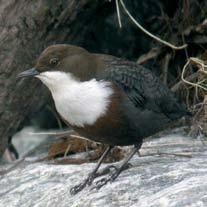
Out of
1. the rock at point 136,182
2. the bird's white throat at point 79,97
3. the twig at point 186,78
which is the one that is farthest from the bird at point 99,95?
the twig at point 186,78

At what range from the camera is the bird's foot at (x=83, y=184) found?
14.3ft

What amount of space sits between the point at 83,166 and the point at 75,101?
0.75 metres

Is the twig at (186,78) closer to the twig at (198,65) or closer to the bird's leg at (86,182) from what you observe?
the twig at (198,65)

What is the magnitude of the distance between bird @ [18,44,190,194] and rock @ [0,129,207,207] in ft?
0.40

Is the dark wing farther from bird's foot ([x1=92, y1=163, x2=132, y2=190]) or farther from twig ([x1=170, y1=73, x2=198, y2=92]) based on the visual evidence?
twig ([x1=170, y1=73, x2=198, y2=92])

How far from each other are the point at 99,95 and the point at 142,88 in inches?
17.5

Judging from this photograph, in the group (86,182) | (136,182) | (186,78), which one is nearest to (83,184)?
(86,182)

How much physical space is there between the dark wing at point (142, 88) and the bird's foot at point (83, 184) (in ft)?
1.68

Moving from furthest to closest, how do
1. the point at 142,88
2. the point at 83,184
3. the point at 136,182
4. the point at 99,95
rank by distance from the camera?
the point at 142,88 → the point at 83,184 → the point at 99,95 → the point at 136,182

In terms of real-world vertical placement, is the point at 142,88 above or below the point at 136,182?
above

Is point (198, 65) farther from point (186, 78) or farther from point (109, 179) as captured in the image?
point (109, 179)

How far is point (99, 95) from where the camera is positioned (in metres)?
4.30

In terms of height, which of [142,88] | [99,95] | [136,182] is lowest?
[136,182]

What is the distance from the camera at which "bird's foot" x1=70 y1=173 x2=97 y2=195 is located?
4.36 m
